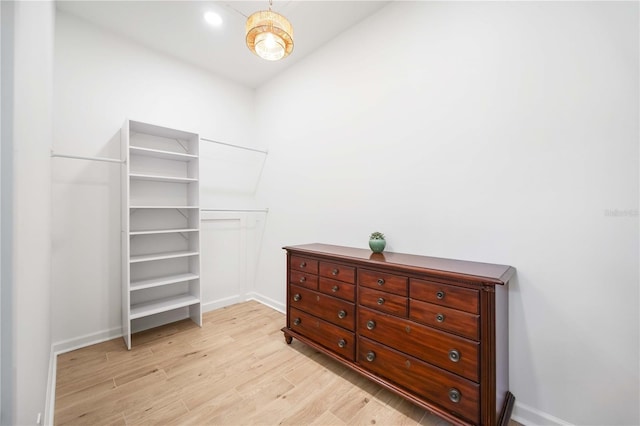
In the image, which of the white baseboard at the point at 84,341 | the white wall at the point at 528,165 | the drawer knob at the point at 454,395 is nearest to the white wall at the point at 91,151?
the white baseboard at the point at 84,341

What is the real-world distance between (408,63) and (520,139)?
3.46 ft

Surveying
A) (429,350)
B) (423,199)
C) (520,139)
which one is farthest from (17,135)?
(520,139)

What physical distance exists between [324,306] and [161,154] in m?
2.24

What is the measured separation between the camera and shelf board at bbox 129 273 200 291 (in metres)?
2.51

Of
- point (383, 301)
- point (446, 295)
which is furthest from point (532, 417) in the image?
point (383, 301)

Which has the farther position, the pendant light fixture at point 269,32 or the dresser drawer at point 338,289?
the dresser drawer at point 338,289

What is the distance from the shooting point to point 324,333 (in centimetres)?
216

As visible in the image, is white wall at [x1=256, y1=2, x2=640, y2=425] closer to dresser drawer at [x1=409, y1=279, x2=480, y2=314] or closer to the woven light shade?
dresser drawer at [x1=409, y1=279, x2=480, y2=314]

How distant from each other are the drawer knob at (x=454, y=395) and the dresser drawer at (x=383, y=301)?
0.44 m

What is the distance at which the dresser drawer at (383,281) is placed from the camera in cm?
→ 169

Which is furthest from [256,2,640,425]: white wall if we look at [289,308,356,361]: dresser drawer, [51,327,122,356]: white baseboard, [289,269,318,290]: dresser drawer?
[51,327,122,356]: white baseboard

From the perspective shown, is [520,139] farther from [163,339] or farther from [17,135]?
[163,339]

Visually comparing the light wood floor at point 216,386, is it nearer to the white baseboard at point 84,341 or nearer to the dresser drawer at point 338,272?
the white baseboard at point 84,341

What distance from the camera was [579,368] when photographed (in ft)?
4.79
